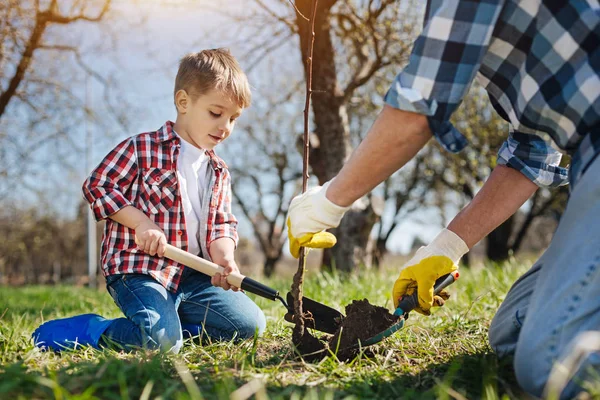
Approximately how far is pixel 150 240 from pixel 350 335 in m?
0.96

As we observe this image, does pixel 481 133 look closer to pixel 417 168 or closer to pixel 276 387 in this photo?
pixel 417 168

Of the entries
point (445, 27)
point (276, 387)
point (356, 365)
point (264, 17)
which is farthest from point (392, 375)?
point (264, 17)

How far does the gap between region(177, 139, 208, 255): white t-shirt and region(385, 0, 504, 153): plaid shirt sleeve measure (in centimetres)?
138

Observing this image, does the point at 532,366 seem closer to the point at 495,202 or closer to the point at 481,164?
the point at 495,202

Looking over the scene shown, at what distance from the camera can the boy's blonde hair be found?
2.61 m

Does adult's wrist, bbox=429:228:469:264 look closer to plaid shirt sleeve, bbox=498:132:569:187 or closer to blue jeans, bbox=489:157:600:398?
plaid shirt sleeve, bbox=498:132:569:187

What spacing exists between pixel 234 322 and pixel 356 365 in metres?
0.78

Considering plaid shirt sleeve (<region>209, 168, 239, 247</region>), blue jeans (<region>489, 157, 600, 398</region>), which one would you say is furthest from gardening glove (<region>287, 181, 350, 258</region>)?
plaid shirt sleeve (<region>209, 168, 239, 247</region>)

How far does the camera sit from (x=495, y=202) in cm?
221

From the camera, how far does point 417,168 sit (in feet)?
51.9

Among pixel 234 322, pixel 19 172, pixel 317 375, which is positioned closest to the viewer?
pixel 317 375

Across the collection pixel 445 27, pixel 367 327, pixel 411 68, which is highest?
pixel 445 27

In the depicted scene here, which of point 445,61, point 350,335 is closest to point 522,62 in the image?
point 445,61

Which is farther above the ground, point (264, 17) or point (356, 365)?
point (264, 17)
